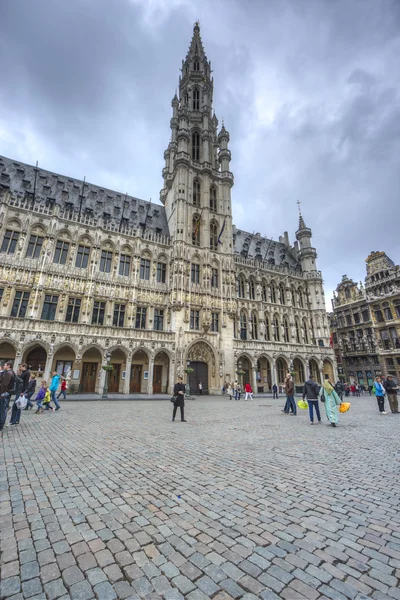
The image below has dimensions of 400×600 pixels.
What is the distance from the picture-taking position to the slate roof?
1097 inches

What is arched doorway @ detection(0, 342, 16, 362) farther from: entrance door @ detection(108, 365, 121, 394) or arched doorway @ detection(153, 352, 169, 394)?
arched doorway @ detection(153, 352, 169, 394)

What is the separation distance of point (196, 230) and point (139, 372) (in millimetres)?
17875

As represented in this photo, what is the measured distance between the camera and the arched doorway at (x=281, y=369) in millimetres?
35034

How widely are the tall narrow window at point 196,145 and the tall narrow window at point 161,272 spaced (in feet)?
60.9

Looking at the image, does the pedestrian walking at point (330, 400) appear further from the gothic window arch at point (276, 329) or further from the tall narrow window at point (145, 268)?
the gothic window arch at point (276, 329)

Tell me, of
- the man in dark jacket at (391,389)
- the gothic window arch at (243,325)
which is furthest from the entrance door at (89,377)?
the man in dark jacket at (391,389)

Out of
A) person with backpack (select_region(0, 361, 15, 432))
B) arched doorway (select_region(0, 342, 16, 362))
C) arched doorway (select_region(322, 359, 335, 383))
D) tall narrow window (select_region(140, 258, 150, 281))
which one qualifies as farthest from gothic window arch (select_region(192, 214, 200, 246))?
person with backpack (select_region(0, 361, 15, 432))

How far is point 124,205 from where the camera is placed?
3369 cm

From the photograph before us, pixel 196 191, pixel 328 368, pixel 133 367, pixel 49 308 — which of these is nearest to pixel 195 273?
pixel 196 191

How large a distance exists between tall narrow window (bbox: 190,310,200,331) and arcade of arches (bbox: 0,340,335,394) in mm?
1880

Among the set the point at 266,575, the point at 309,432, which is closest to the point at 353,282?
the point at 309,432

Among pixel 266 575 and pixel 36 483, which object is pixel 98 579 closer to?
pixel 266 575

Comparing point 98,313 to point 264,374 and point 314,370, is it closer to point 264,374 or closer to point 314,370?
point 264,374

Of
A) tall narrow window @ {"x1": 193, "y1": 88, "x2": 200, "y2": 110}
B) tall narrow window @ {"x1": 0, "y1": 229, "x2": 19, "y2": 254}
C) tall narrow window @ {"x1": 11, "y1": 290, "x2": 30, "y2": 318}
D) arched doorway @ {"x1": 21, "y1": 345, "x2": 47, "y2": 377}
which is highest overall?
tall narrow window @ {"x1": 193, "y1": 88, "x2": 200, "y2": 110}
